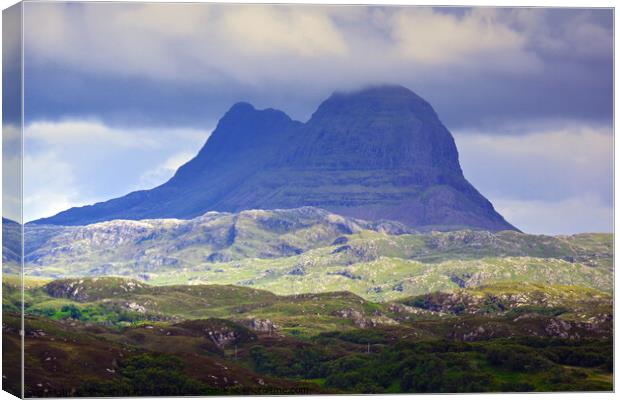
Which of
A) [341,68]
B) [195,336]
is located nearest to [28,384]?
[195,336]

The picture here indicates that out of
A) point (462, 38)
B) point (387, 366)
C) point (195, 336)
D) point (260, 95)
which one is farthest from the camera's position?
point (260, 95)

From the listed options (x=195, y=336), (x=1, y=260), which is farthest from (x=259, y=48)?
(x=1, y=260)

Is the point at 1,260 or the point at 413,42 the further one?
the point at 413,42

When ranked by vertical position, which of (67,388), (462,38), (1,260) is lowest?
(67,388)

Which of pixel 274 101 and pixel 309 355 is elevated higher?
pixel 274 101

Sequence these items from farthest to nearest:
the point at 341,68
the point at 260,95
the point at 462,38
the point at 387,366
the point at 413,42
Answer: the point at 260,95, the point at 341,68, the point at 413,42, the point at 462,38, the point at 387,366

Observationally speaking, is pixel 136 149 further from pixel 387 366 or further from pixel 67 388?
pixel 67 388

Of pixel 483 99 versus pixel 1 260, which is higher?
pixel 483 99

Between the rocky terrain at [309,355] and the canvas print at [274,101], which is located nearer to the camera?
the rocky terrain at [309,355]

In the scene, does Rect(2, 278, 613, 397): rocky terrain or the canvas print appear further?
the canvas print

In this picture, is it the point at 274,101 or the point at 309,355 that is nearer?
the point at 309,355
